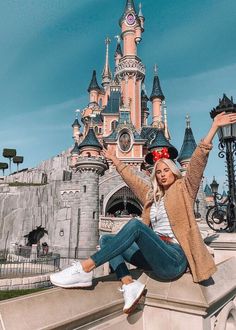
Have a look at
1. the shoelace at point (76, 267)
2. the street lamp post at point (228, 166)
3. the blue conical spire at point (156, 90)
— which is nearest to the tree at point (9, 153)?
the blue conical spire at point (156, 90)

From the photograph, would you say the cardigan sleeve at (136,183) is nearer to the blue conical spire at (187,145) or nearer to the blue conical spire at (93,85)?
the blue conical spire at (187,145)

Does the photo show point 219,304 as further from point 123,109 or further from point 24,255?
point 123,109

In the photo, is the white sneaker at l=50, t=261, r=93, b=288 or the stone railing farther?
the stone railing

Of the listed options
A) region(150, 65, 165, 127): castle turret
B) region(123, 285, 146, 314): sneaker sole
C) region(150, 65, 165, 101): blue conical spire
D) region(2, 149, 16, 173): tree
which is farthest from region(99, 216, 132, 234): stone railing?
region(2, 149, 16, 173): tree

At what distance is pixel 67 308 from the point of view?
5.48 ft

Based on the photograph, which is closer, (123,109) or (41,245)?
(41,245)

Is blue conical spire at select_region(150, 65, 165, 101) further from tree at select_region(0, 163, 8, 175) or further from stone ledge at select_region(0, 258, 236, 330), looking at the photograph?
stone ledge at select_region(0, 258, 236, 330)

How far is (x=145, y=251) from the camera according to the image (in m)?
2.10

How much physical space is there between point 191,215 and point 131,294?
0.77 m

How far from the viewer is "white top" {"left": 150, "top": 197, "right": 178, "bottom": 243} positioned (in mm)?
2381

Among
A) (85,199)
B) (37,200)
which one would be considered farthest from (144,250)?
(37,200)

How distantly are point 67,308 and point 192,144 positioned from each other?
80.0ft

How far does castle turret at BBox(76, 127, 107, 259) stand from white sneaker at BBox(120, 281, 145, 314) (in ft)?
55.8

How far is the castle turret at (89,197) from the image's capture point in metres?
18.6
